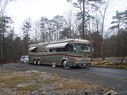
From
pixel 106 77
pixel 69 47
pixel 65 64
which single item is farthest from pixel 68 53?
pixel 106 77

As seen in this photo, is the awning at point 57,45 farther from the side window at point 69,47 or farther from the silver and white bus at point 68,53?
the side window at point 69,47

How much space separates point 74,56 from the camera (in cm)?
2155

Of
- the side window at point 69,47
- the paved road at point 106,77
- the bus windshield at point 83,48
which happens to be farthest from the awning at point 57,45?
the paved road at point 106,77

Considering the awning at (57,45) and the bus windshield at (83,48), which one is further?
the awning at (57,45)

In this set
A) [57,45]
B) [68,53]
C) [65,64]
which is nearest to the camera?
[68,53]

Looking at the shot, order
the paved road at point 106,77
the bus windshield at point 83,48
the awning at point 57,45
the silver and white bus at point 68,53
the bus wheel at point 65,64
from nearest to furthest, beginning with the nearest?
the paved road at point 106,77 < the silver and white bus at point 68,53 < the bus windshield at point 83,48 < the bus wheel at point 65,64 < the awning at point 57,45

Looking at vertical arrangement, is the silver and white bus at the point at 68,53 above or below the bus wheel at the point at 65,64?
above

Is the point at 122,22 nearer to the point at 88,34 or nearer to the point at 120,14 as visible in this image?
the point at 120,14

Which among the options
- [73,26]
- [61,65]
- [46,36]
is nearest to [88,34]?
[73,26]

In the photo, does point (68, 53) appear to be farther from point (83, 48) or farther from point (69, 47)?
point (83, 48)

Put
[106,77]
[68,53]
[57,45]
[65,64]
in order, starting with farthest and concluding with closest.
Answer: [57,45]
[65,64]
[68,53]
[106,77]

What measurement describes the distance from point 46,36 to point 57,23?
6119mm

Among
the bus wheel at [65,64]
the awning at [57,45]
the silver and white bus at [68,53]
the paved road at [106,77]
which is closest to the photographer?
the paved road at [106,77]

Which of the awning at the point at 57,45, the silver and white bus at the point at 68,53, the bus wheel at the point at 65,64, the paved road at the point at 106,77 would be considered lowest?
the paved road at the point at 106,77
